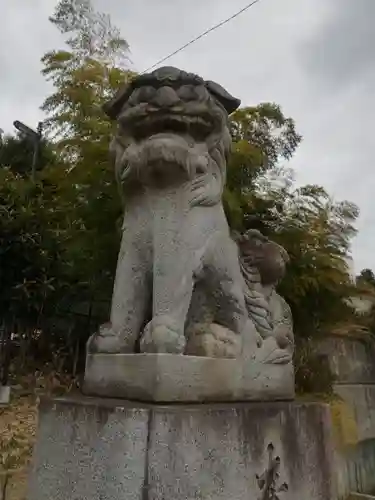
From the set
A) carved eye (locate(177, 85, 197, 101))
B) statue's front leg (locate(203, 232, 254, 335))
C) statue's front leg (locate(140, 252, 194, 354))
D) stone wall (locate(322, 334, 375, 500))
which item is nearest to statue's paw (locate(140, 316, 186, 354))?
statue's front leg (locate(140, 252, 194, 354))

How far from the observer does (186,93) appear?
190 centimetres

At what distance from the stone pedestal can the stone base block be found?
0.05 metres

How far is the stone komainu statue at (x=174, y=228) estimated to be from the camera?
1.80 metres

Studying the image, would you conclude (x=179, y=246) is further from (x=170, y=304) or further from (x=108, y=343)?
(x=108, y=343)

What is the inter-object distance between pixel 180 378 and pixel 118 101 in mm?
1129

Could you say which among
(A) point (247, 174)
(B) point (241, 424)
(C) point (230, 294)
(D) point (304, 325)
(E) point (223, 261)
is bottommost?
(B) point (241, 424)

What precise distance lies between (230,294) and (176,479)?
699 mm

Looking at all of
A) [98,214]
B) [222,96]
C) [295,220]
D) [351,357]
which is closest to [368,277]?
[351,357]

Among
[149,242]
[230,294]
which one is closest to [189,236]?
[149,242]

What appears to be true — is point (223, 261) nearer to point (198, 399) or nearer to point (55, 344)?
point (198, 399)

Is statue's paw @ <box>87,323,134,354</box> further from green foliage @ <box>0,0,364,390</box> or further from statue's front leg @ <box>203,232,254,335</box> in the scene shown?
green foliage @ <box>0,0,364,390</box>

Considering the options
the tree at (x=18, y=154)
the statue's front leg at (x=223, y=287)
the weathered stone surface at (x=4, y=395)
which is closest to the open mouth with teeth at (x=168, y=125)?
the statue's front leg at (x=223, y=287)

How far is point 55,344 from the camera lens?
276 inches

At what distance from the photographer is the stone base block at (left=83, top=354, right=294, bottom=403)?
1.60 metres
